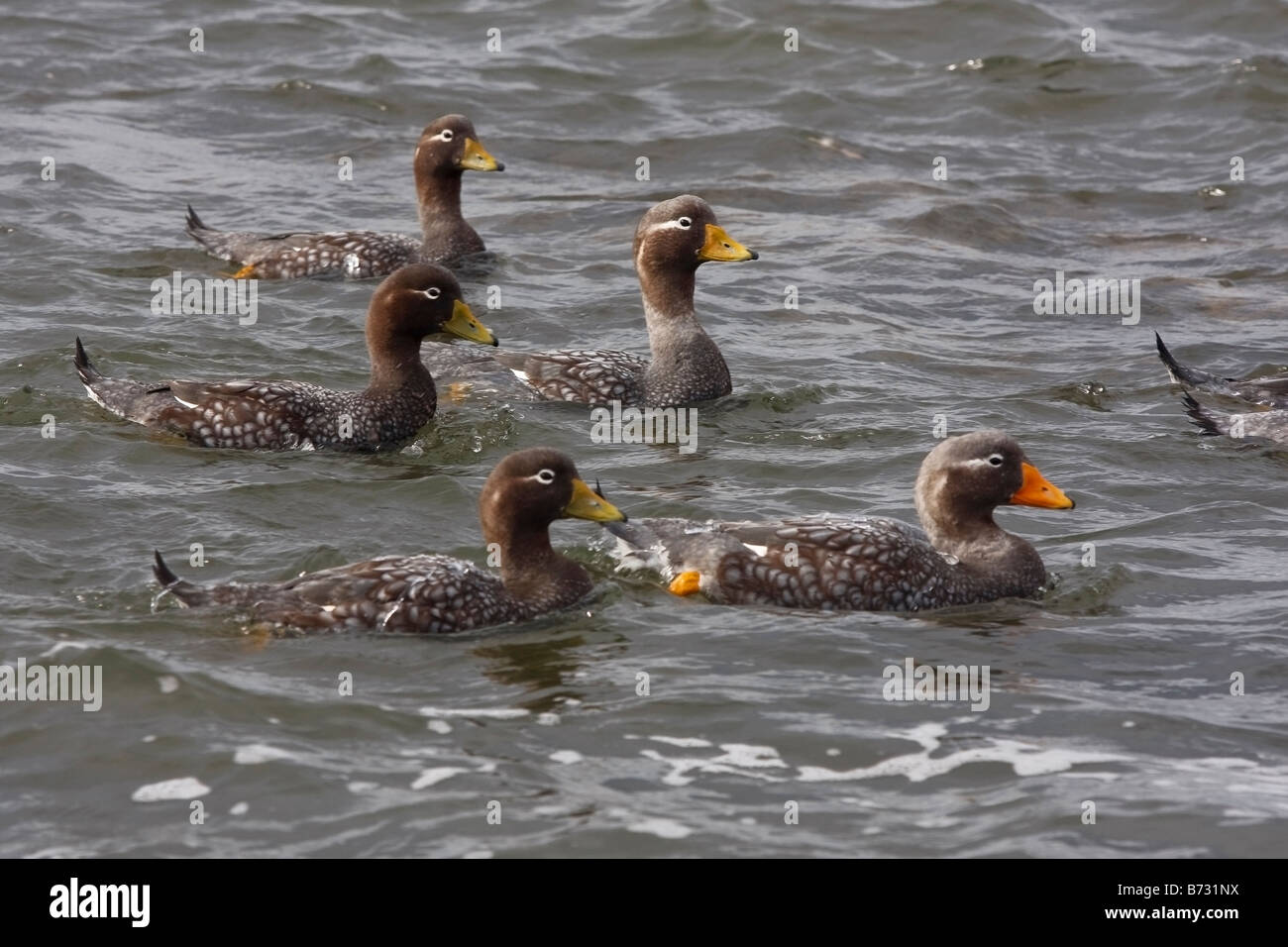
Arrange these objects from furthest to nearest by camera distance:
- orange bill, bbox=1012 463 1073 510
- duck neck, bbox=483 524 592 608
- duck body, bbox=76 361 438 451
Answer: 1. duck body, bbox=76 361 438 451
2. orange bill, bbox=1012 463 1073 510
3. duck neck, bbox=483 524 592 608

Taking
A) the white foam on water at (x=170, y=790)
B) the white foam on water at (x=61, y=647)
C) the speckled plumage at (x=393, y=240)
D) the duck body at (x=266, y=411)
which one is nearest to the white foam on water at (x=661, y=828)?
the white foam on water at (x=170, y=790)

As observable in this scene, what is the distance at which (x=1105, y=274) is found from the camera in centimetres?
1877

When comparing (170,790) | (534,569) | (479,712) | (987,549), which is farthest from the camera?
(987,549)

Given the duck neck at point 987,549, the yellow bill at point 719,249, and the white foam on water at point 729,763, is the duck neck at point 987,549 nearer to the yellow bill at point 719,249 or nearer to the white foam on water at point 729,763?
the white foam on water at point 729,763

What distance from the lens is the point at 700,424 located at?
14.6 meters

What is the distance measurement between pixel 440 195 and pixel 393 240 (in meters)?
0.94

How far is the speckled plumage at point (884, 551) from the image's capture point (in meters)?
10.9

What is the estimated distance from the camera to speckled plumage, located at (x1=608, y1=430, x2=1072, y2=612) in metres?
10.9

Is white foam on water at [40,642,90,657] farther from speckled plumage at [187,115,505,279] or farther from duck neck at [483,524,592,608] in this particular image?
speckled plumage at [187,115,505,279]

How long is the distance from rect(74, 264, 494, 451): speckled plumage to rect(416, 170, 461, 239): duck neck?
4.54m

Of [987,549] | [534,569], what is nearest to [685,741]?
[534,569]

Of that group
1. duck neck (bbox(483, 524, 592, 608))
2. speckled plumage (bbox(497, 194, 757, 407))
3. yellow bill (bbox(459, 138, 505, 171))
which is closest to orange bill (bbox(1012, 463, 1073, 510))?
duck neck (bbox(483, 524, 592, 608))

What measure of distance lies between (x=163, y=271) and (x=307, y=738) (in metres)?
9.46

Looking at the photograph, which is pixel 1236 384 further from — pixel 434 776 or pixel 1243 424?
pixel 434 776
